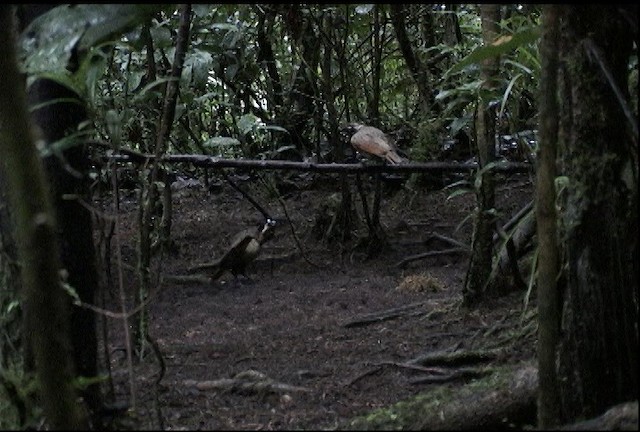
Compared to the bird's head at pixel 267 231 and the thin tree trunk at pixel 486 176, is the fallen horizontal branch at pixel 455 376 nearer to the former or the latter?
the thin tree trunk at pixel 486 176

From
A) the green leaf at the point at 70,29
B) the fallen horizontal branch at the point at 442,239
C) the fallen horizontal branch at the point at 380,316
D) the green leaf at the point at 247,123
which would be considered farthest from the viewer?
the green leaf at the point at 247,123

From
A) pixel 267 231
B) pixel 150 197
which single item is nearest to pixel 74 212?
pixel 150 197

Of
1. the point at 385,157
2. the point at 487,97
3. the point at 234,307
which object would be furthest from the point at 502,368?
the point at 385,157

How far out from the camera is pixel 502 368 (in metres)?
3.01

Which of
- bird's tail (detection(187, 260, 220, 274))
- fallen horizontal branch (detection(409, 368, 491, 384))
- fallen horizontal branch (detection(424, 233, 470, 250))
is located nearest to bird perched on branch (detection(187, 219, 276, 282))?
bird's tail (detection(187, 260, 220, 274))

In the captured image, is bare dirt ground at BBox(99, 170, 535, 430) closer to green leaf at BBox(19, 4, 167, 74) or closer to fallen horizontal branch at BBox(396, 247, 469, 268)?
fallen horizontal branch at BBox(396, 247, 469, 268)

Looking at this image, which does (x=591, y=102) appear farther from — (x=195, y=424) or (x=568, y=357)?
(x=195, y=424)

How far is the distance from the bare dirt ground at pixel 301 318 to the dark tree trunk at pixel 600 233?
0.87m

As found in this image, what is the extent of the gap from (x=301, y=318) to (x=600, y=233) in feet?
9.87

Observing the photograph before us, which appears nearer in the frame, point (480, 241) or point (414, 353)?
point (414, 353)

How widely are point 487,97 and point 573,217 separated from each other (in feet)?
5.71

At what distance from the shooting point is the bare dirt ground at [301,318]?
129 inches

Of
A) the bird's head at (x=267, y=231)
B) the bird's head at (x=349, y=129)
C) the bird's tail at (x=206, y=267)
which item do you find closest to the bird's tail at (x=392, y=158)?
the bird's head at (x=349, y=129)

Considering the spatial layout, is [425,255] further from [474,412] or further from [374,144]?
[474,412]
